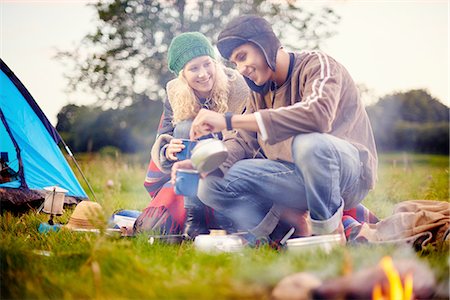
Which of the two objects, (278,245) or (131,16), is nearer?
(278,245)

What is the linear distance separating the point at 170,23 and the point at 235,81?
11.2 ft

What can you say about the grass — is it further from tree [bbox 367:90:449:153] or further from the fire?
tree [bbox 367:90:449:153]

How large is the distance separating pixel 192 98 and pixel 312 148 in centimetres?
99

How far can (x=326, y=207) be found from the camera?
2271 mm

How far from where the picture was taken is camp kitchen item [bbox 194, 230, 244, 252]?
7.98 ft

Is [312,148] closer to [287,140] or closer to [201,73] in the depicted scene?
[287,140]

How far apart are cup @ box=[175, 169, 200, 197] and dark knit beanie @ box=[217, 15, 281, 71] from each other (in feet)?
1.96

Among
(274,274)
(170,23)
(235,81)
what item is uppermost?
(170,23)

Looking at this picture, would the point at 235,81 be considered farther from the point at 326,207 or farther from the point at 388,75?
the point at 388,75

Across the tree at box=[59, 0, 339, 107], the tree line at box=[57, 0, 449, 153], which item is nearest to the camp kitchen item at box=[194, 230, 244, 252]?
the tree line at box=[57, 0, 449, 153]

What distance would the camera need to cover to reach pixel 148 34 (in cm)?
648

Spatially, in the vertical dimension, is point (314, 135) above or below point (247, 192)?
above

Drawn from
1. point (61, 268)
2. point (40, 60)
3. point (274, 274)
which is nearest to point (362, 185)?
point (274, 274)

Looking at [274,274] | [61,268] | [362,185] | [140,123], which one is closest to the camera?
[274,274]
